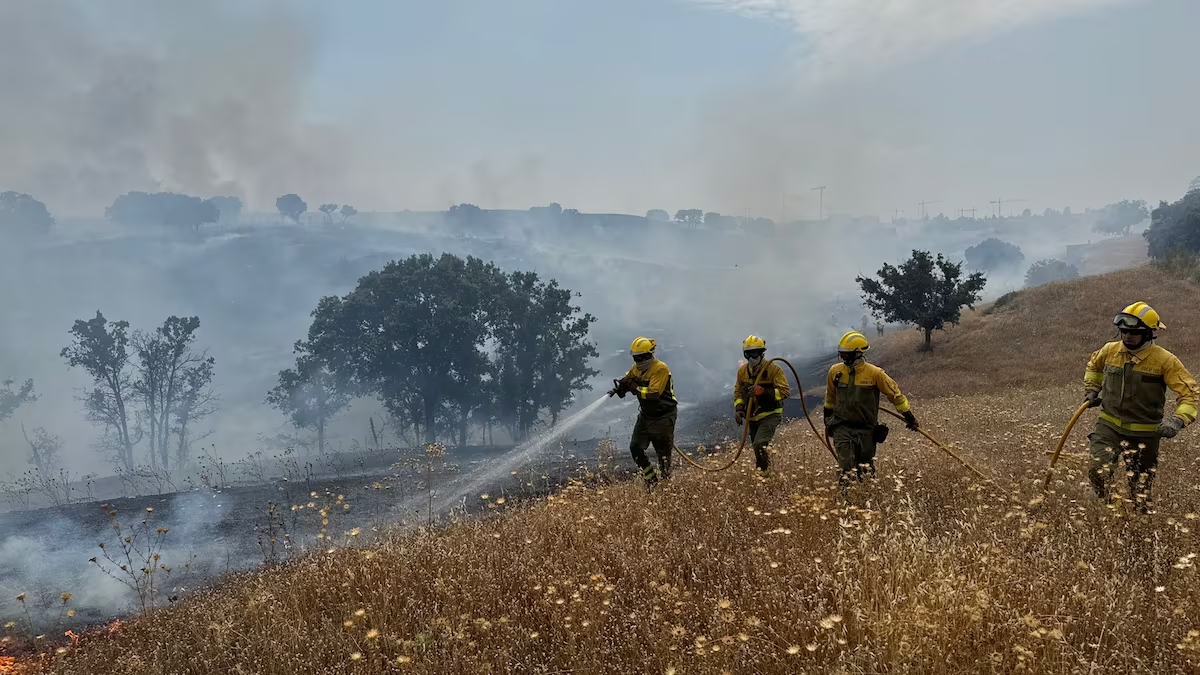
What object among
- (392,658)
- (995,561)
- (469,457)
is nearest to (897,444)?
(995,561)

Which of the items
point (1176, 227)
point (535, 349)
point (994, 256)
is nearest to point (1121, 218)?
point (994, 256)

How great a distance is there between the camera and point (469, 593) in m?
4.23

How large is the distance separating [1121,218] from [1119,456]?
698ft

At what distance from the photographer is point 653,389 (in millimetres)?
8000

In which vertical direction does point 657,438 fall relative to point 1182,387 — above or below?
below

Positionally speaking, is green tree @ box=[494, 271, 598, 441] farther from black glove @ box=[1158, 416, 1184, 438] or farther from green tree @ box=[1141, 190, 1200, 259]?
green tree @ box=[1141, 190, 1200, 259]

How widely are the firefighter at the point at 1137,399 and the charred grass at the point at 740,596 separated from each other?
0.92 feet

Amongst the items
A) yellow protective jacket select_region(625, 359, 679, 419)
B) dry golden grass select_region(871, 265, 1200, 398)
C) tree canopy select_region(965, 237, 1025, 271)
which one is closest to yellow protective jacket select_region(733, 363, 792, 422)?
yellow protective jacket select_region(625, 359, 679, 419)

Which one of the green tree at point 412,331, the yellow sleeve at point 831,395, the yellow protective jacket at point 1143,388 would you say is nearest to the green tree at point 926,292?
the green tree at point 412,331

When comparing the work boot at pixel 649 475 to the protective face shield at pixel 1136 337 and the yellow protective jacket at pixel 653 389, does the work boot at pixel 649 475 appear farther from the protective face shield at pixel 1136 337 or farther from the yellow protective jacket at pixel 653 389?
the protective face shield at pixel 1136 337

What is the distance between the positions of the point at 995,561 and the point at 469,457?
881 inches

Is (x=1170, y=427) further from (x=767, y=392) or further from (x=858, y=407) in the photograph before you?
(x=767, y=392)

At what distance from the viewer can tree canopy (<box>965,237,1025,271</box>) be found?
403 feet

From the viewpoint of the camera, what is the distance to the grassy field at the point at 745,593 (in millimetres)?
2977
